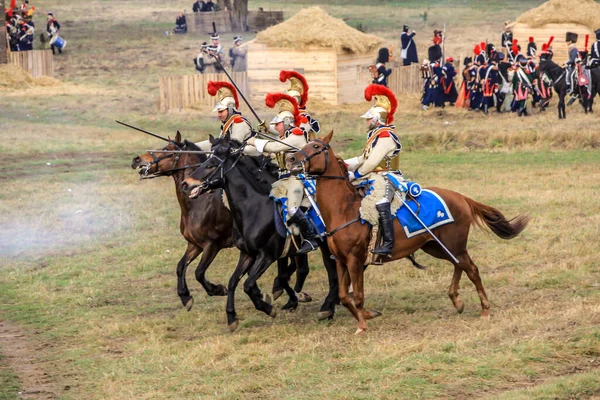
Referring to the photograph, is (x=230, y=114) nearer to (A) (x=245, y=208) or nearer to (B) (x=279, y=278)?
(A) (x=245, y=208)

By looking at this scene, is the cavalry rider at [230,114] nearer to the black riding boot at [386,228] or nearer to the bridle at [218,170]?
the bridle at [218,170]

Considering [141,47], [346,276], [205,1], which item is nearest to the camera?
[346,276]

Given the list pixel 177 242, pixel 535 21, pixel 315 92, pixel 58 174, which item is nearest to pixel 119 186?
pixel 58 174

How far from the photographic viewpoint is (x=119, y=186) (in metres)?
21.7

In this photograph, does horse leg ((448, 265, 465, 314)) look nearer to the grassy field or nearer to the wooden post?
the grassy field

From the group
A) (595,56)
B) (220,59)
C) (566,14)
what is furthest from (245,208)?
(566,14)

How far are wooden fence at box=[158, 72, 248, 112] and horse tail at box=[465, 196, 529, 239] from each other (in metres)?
20.7

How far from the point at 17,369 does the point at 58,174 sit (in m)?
12.6

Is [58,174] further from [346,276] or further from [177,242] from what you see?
[346,276]

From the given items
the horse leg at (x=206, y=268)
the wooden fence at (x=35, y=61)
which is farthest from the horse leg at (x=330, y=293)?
the wooden fence at (x=35, y=61)

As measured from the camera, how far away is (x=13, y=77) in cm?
3594

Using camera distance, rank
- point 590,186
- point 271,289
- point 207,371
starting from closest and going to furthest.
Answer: point 207,371, point 271,289, point 590,186

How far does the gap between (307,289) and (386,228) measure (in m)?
2.91

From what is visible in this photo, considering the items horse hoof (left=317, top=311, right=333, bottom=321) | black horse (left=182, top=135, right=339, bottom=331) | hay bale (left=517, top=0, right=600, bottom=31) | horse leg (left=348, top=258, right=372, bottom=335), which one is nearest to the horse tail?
horse leg (left=348, top=258, right=372, bottom=335)
